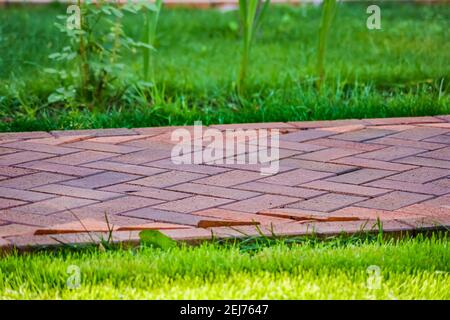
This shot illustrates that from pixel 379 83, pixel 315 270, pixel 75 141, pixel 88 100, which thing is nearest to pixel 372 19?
pixel 379 83

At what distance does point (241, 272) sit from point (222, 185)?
107 centimetres

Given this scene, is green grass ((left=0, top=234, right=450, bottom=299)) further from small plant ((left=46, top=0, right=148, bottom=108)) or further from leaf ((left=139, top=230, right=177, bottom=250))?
small plant ((left=46, top=0, right=148, bottom=108))

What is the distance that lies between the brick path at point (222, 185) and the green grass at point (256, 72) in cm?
28

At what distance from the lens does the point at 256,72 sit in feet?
22.1

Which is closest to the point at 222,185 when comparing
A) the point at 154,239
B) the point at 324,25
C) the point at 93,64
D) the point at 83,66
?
the point at 154,239

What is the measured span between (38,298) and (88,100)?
9.48 ft

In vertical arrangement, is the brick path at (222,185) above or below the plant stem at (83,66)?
below

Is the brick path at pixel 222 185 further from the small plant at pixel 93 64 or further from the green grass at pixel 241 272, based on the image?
the small plant at pixel 93 64

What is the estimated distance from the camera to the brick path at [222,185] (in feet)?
12.1

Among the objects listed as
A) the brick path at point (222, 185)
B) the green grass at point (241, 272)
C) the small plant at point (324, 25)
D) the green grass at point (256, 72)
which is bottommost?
the green grass at point (241, 272)

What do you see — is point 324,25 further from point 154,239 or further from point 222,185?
point 154,239

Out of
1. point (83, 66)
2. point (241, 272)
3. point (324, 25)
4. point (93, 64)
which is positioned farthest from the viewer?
point (324, 25)

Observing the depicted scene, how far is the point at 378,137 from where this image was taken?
5.07m

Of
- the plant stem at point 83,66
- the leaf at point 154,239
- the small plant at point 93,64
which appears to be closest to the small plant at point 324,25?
the small plant at point 93,64
